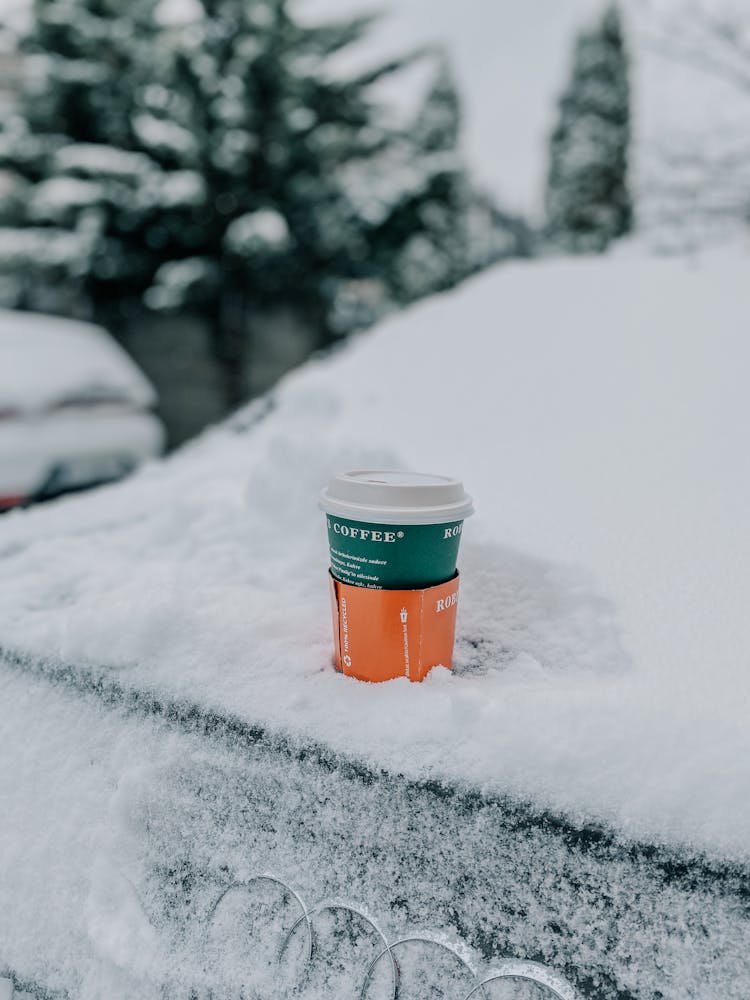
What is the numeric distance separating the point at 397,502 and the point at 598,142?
17.0 meters

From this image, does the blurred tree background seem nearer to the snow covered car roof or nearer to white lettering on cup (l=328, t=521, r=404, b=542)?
A: the snow covered car roof

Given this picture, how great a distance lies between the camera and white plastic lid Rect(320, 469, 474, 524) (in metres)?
1.00

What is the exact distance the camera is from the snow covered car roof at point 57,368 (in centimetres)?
282

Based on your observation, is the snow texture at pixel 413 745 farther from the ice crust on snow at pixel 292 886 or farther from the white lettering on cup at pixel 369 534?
the white lettering on cup at pixel 369 534

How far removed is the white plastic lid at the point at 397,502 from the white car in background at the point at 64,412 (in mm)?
2015

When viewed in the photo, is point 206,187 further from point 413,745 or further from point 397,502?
point 413,745

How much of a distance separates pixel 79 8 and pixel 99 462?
740cm

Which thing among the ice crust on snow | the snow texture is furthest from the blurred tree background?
the ice crust on snow

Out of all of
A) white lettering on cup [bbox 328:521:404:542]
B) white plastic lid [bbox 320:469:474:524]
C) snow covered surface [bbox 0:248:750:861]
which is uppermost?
white plastic lid [bbox 320:469:474:524]

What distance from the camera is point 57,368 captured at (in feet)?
9.96

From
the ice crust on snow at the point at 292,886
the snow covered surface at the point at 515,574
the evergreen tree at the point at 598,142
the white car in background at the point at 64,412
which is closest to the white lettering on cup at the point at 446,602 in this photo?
the snow covered surface at the point at 515,574

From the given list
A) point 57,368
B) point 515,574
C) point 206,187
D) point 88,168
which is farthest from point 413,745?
point 88,168

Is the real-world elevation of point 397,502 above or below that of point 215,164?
below

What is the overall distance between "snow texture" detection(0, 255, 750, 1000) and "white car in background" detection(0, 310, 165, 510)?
1154 mm
